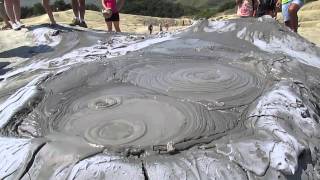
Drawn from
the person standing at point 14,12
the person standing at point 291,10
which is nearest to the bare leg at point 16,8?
the person standing at point 14,12

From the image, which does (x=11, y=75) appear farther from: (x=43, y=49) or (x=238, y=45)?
(x=238, y=45)

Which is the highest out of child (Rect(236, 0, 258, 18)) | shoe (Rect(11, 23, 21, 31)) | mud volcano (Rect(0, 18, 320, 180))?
child (Rect(236, 0, 258, 18))

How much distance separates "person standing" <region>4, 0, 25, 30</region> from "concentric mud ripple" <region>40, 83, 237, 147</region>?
113 inches

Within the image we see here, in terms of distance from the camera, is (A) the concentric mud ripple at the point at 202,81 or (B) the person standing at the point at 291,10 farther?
(B) the person standing at the point at 291,10

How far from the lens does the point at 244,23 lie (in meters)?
4.95

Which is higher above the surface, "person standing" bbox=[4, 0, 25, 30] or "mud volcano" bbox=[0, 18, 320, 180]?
"person standing" bbox=[4, 0, 25, 30]

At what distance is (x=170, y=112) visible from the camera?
317 cm

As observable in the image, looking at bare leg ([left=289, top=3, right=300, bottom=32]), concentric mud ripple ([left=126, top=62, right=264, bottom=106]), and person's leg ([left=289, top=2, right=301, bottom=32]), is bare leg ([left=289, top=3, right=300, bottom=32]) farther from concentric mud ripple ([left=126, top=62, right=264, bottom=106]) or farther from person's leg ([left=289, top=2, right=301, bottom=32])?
concentric mud ripple ([left=126, top=62, right=264, bottom=106])

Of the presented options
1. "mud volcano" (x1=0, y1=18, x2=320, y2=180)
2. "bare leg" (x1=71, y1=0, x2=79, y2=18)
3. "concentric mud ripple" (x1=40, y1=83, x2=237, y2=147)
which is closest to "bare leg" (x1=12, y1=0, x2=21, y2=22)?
"bare leg" (x1=71, y1=0, x2=79, y2=18)

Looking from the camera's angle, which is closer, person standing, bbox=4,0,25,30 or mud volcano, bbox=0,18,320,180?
mud volcano, bbox=0,18,320,180

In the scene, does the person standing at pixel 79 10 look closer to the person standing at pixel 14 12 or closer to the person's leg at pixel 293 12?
the person standing at pixel 14 12

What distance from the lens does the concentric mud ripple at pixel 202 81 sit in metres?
3.42

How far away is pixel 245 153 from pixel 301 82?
1133mm

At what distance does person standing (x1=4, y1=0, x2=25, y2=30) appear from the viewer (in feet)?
19.9
